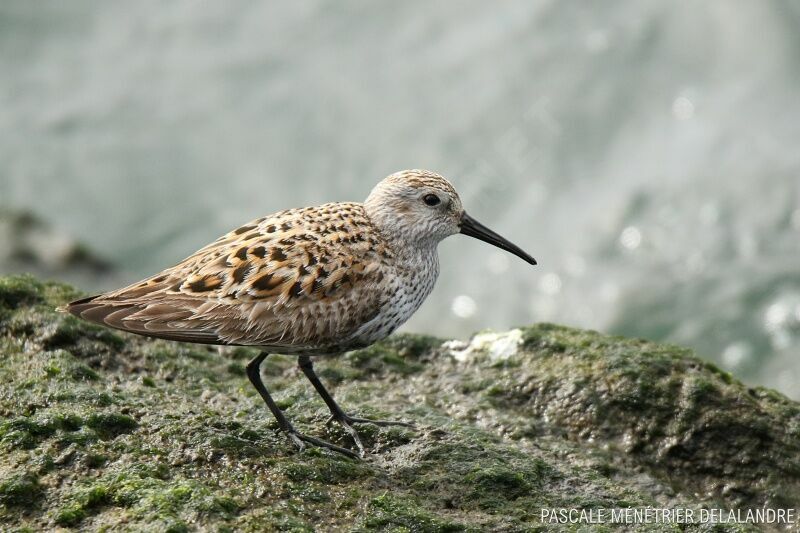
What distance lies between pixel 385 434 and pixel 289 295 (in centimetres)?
109

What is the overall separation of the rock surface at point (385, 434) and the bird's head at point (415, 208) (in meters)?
1.07

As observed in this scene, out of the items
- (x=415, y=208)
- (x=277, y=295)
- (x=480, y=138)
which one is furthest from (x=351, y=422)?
(x=480, y=138)

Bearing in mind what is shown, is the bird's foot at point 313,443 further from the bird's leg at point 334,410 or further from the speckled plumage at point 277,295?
the speckled plumage at point 277,295

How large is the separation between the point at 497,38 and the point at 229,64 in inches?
188

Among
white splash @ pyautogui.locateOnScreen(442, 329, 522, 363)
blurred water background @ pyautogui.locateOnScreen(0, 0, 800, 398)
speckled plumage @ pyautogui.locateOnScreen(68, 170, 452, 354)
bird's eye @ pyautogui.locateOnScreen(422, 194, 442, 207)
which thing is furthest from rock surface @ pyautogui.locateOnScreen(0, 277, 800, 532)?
blurred water background @ pyautogui.locateOnScreen(0, 0, 800, 398)

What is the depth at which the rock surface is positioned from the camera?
5410 millimetres

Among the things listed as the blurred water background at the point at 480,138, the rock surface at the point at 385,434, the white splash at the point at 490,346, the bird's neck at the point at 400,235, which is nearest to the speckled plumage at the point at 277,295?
the bird's neck at the point at 400,235

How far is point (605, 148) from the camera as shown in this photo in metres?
15.6

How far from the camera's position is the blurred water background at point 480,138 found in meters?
13.8

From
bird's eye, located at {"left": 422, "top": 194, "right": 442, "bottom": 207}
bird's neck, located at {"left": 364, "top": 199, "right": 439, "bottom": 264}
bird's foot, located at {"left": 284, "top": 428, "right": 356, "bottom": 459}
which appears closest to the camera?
bird's foot, located at {"left": 284, "top": 428, "right": 356, "bottom": 459}

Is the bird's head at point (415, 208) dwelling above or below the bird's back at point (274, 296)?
above

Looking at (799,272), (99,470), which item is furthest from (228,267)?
(799,272)

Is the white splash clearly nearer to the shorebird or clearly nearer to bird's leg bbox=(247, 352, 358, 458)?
the shorebird

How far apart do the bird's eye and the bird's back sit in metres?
0.68
